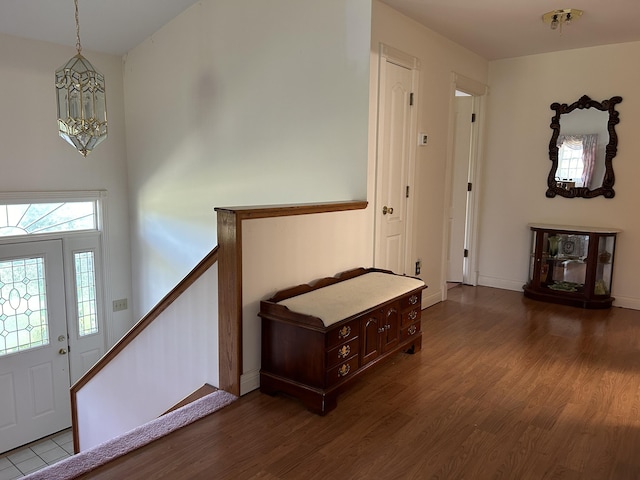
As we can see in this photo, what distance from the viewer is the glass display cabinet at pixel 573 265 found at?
15.3ft

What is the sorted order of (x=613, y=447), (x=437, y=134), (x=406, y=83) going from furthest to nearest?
(x=437, y=134) < (x=406, y=83) < (x=613, y=447)

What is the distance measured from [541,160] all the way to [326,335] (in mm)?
3707

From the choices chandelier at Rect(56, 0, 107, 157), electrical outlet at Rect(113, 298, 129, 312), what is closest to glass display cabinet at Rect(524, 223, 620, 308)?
chandelier at Rect(56, 0, 107, 157)

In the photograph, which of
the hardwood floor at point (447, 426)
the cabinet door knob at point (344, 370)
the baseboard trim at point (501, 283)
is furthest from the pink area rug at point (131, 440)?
the baseboard trim at point (501, 283)

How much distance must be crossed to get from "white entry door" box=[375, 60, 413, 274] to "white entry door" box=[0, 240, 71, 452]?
377 centimetres

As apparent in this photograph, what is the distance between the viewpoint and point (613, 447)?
89.9 inches

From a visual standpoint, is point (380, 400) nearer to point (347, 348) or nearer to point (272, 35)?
point (347, 348)

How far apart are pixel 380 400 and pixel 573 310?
2.81 meters

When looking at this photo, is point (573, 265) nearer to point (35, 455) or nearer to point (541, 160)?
point (541, 160)

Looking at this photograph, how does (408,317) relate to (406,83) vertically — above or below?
below

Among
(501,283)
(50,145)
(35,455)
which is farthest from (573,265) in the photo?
(35,455)

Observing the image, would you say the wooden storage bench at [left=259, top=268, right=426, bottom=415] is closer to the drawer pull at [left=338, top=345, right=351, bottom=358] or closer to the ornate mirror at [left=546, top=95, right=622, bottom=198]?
the drawer pull at [left=338, top=345, right=351, bottom=358]

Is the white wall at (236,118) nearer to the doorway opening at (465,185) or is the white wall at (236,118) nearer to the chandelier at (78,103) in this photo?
the chandelier at (78,103)

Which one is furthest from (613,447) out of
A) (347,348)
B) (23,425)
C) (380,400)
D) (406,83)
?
(23,425)
